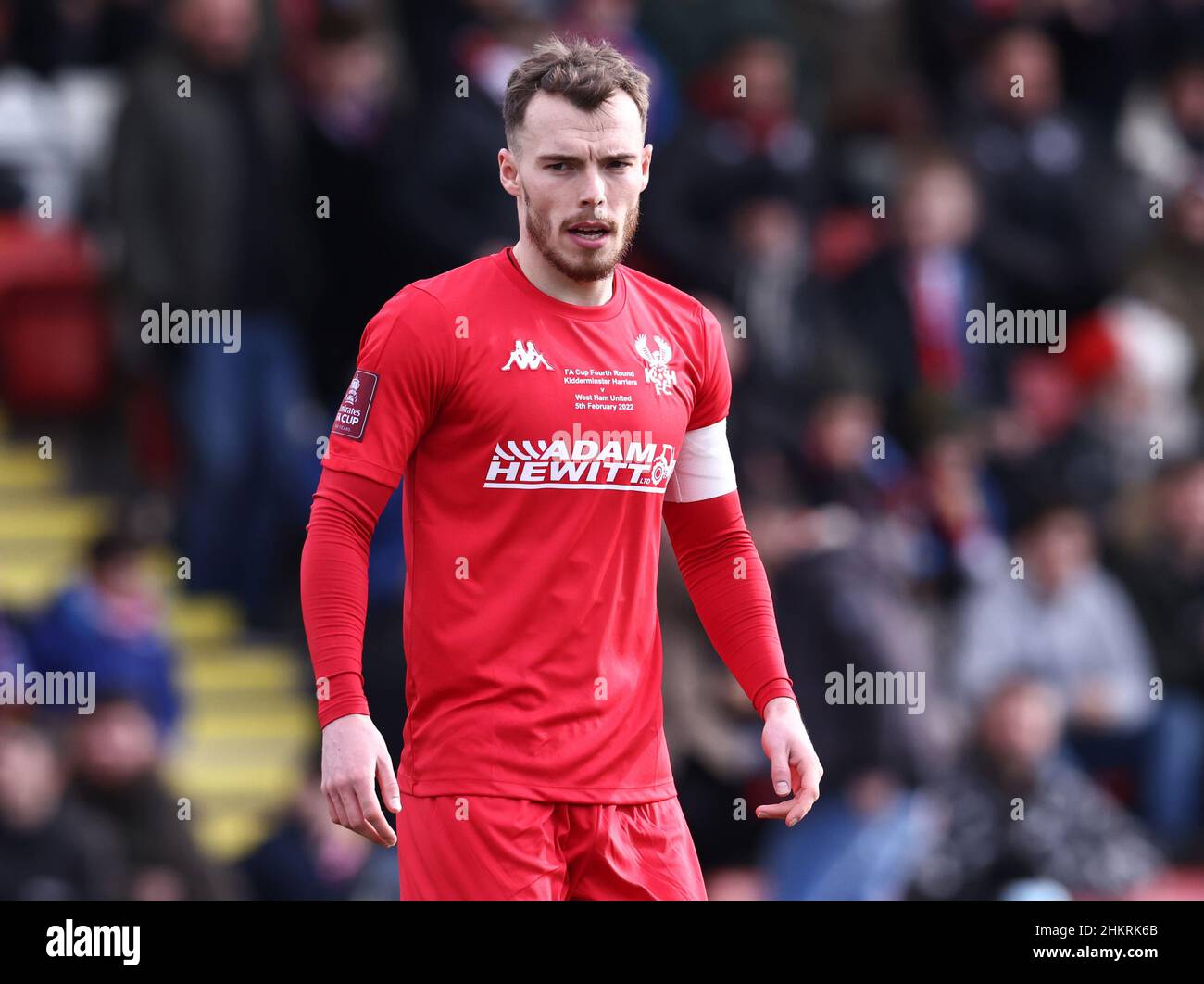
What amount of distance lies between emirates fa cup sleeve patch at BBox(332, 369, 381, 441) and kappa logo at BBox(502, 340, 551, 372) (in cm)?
24

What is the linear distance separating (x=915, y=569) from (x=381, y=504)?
4.59 m

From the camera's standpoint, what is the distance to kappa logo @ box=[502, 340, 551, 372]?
3674mm

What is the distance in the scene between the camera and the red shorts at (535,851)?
11.8 feet

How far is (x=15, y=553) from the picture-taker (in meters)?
7.79

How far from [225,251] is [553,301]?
398 cm

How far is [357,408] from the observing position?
3594mm

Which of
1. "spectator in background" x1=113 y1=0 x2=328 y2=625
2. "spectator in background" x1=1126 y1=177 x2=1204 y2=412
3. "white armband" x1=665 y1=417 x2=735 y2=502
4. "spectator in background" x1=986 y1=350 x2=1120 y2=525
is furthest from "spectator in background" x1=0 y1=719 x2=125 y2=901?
"spectator in background" x1=1126 y1=177 x2=1204 y2=412

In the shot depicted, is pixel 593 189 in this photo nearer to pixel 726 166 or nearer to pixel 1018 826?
pixel 1018 826

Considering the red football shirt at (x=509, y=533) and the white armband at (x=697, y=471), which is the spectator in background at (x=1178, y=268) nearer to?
the white armband at (x=697, y=471)

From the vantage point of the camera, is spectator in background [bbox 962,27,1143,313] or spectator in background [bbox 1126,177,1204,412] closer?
spectator in background [bbox 962,27,1143,313]

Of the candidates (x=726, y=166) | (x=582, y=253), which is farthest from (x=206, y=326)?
(x=582, y=253)

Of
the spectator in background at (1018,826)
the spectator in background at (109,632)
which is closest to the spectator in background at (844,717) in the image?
the spectator in background at (1018,826)

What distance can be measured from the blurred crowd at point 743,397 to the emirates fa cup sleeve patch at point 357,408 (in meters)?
3.23

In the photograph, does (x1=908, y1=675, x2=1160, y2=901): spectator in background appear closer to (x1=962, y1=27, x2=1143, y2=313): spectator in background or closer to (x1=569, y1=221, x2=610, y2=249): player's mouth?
(x1=962, y1=27, x2=1143, y2=313): spectator in background
